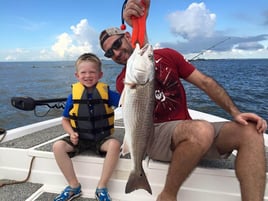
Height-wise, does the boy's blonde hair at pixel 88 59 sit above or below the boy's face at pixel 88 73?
above

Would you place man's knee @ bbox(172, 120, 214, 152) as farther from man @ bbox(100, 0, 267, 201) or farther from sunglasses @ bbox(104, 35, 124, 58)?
sunglasses @ bbox(104, 35, 124, 58)

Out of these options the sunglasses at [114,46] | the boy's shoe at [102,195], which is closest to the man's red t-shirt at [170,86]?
the sunglasses at [114,46]

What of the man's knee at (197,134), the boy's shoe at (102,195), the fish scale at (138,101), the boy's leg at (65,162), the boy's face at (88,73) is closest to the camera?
the fish scale at (138,101)

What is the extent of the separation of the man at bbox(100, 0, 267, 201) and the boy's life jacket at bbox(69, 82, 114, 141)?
0.25 meters

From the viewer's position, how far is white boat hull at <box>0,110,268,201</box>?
3.03m

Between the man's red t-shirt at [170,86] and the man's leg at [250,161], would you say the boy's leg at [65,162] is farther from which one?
the man's leg at [250,161]

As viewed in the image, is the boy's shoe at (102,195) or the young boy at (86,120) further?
the young boy at (86,120)

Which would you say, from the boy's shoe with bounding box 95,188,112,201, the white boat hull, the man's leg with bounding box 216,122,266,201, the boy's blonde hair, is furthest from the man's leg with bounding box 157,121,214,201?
the boy's blonde hair

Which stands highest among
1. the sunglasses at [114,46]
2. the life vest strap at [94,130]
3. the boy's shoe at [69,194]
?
the sunglasses at [114,46]

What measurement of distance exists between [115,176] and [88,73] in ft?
3.69

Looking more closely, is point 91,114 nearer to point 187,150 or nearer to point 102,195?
point 102,195

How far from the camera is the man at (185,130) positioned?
250cm

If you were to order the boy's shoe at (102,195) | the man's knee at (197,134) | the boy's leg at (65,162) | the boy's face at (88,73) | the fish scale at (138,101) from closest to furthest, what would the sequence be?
the fish scale at (138,101), the man's knee at (197,134), the boy's shoe at (102,195), the boy's leg at (65,162), the boy's face at (88,73)

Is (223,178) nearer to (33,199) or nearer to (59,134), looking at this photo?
(33,199)
